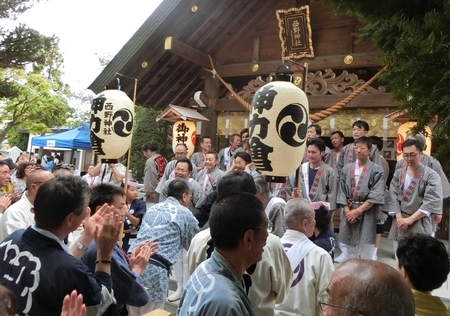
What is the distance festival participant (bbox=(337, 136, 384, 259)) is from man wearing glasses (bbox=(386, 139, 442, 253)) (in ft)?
0.89

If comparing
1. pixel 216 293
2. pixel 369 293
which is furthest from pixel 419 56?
pixel 216 293

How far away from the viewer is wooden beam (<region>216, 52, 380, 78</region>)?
7680 mm

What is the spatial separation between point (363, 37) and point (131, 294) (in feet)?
8.22

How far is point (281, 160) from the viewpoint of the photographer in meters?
4.16

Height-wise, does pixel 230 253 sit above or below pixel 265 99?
below

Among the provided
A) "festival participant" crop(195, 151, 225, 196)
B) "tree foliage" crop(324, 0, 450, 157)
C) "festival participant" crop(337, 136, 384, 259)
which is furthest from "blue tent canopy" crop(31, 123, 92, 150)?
"tree foliage" crop(324, 0, 450, 157)

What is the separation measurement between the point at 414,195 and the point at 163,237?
3.85m

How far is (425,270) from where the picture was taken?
2199 millimetres

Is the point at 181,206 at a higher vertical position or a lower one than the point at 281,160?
lower

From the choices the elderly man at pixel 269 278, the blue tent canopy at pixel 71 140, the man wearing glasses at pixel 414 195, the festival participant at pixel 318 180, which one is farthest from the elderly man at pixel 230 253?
the blue tent canopy at pixel 71 140

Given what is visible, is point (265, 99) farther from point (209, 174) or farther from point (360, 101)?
point (360, 101)

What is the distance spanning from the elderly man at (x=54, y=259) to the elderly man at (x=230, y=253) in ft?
1.71

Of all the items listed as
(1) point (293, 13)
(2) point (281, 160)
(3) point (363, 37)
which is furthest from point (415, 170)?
(1) point (293, 13)

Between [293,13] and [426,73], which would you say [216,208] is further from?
[293,13]
